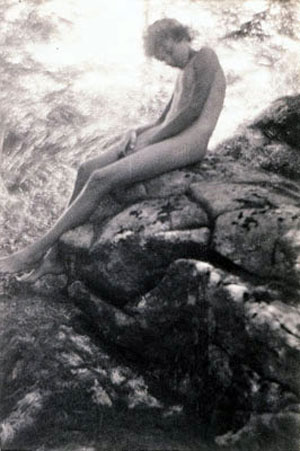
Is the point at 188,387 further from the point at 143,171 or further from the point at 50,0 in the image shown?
the point at 50,0

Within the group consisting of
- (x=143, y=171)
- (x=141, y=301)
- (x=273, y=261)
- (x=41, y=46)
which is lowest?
(x=141, y=301)

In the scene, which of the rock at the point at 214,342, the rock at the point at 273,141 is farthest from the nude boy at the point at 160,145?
the rock at the point at 214,342

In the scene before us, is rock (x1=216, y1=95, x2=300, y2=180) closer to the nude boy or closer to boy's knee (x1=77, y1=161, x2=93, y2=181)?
the nude boy

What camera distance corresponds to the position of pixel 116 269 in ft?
8.61

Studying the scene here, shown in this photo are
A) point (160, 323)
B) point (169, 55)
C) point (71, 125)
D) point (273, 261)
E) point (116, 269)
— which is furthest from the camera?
point (71, 125)

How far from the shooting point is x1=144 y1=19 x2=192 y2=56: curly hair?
9.94 ft

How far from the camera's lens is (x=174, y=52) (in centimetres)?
306

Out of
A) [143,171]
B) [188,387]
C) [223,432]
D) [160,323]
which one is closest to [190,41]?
[143,171]

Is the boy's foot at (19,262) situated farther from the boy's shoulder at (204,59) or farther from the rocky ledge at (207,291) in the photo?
the boy's shoulder at (204,59)

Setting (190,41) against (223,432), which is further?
(190,41)

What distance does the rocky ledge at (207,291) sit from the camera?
1.92m

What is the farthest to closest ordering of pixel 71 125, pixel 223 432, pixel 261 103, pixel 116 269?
pixel 71 125
pixel 261 103
pixel 116 269
pixel 223 432

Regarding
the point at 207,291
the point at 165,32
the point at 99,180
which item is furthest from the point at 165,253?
the point at 165,32

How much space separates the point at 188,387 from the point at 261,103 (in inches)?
111
